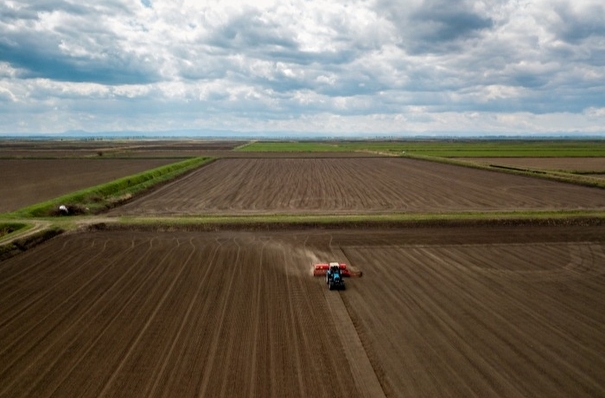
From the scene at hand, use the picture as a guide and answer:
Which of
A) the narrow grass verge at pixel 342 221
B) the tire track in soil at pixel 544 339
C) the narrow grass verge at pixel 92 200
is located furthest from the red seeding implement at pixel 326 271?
the narrow grass verge at pixel 92 200

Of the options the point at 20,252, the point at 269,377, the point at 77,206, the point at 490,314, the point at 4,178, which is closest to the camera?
the point at 269,377

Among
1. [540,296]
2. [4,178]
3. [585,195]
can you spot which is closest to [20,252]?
[540,296]

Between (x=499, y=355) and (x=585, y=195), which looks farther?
(x=585, y=195)

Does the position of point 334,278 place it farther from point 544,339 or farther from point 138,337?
point 138,337

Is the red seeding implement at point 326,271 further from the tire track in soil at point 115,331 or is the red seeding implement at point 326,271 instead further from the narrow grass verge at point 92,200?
the narrow grass verge at point 92,200

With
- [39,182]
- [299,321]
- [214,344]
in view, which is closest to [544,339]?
[299,321]

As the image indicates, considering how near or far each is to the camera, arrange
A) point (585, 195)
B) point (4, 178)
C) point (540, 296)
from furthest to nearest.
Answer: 1. point (4, 178)
2. point (585, 195)
3. point (540, 296)

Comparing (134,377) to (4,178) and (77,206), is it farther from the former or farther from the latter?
(4,178)

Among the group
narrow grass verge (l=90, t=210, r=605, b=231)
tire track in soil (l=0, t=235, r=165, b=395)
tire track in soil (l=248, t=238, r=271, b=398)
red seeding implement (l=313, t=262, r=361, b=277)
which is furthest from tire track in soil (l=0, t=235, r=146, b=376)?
→ narrow grass verge (l=90, t=210, r=605, b=231)
